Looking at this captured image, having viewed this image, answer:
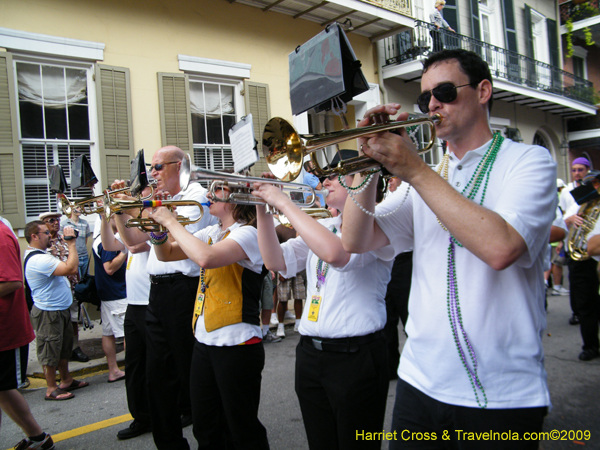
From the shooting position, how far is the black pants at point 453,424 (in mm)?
1439

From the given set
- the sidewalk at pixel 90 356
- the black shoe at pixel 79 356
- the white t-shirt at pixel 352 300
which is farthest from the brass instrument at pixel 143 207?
the black shoe at pixel 79 356

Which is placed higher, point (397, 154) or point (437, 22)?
point (437, 22)

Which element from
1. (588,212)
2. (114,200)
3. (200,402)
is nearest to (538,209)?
(200,402)

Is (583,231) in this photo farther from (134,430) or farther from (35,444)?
(35,444)

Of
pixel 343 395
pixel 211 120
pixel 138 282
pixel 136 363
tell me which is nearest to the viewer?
pixel 343 395

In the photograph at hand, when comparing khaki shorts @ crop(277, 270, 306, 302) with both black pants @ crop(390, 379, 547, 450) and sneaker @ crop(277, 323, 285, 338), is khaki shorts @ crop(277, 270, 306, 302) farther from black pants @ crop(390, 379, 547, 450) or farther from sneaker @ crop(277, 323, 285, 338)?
black pants @ crop(390, 379, 547, 450)

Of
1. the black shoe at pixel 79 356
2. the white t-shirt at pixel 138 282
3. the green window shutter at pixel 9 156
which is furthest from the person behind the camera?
the green window shutter at pixel 9 156

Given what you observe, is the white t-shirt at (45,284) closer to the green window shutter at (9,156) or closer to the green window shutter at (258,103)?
the green window shutter at (9,156)

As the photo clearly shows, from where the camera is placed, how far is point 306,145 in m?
1.83

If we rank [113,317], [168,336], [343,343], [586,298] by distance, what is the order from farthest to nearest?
[113,317] → [586,298] → [168,336] → [343,343]

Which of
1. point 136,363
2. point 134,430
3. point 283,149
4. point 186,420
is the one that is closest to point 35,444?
point 134,430

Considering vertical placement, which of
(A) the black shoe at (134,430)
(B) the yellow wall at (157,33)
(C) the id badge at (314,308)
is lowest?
(A) the black shoe at (134,430)

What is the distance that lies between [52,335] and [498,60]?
14.6 meters

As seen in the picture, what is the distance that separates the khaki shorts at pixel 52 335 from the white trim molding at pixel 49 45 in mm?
4199
